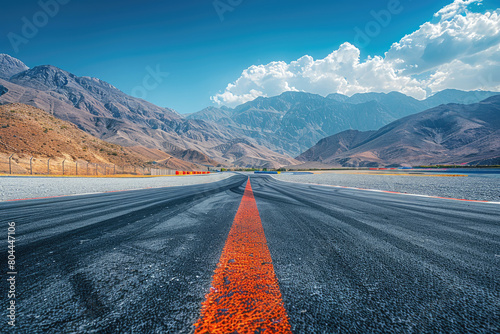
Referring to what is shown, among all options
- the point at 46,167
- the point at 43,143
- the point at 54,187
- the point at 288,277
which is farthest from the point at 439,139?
the point at 43,143

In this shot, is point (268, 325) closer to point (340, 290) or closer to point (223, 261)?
point (340, 290)

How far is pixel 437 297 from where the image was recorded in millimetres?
1312

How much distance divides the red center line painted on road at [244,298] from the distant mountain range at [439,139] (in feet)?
396

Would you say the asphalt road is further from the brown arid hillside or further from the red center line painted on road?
the brown arid hillside

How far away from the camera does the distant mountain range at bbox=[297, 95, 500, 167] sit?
321 feet

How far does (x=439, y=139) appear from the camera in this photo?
406ft

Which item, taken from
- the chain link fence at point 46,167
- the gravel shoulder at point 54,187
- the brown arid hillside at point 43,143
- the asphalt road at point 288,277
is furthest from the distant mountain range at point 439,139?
the asphalt road at point 288,277

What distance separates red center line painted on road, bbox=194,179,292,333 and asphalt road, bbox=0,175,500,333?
2.5 inches

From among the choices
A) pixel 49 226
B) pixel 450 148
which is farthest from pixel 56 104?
pixel 450 148

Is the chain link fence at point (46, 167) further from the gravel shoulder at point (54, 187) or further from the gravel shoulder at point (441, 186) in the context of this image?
the gravel shoulder at point (441, 186)

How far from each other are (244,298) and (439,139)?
6613 inches

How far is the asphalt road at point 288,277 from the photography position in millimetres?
1068

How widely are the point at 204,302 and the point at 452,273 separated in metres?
1.92

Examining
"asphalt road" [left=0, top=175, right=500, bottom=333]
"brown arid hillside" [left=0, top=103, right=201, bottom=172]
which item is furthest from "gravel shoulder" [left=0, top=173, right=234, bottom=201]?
"brown arid hillside" [left=0, top=103, right=201, bottom=172]
